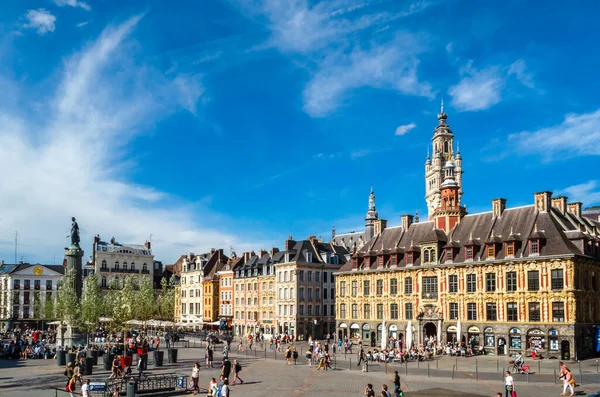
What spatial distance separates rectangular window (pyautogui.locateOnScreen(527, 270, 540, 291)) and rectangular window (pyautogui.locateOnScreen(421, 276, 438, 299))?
388 inches

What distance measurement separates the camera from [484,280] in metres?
54.6

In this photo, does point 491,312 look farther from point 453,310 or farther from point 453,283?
point 453,283

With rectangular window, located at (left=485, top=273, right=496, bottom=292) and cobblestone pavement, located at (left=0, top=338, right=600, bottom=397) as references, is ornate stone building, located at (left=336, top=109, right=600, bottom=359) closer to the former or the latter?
rectangular window, located at (left=485, top=273, right=496, bottom=292)

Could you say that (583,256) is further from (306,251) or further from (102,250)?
(102,250)

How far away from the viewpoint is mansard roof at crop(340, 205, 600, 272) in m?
50.6

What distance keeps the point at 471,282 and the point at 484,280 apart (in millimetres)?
1496

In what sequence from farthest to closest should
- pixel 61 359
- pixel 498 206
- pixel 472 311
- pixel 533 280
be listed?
pixel 498 206 → pixel 472 311 → pixel 533 280 → pixel 61 359

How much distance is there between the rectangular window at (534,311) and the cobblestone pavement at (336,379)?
4645 mm

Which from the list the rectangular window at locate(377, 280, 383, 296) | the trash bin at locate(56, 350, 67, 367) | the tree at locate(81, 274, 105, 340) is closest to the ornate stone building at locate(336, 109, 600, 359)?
the rectangular window at locate(377, 280, 383, 296)

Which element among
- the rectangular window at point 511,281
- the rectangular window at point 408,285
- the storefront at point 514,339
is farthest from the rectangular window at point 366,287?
the storefront at point 514,339

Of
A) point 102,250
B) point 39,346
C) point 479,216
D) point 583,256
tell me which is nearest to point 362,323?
point 479,216

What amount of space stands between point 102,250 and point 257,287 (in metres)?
41.7

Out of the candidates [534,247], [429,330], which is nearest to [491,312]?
[534,247]

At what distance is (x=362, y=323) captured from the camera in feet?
215
